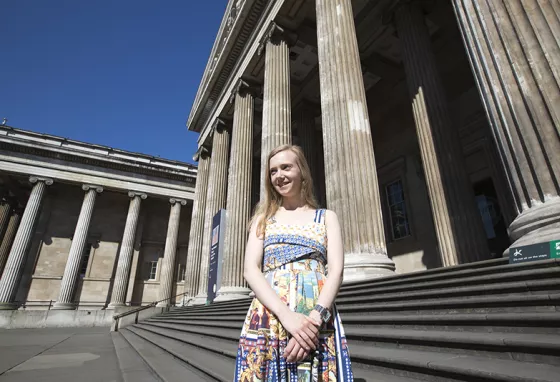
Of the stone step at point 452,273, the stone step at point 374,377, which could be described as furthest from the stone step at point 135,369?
the stone step at point 452,273

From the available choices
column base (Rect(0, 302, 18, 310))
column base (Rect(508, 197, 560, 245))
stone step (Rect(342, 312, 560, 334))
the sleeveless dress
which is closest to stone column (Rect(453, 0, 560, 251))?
column base (Rect(508, 197, 560, 245))

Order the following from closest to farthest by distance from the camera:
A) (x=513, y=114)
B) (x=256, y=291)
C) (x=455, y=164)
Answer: (x=256, y=291), (x=513, y=114), (x=455, y=164)

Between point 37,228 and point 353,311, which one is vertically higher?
point 37,228

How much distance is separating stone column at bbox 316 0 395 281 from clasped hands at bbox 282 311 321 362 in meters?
5.22

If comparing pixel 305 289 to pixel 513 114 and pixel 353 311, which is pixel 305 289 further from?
pixel 513 114

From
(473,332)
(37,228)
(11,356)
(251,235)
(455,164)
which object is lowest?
(11,356)

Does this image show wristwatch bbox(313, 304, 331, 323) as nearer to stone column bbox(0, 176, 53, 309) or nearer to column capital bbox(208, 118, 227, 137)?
column capital bbox(208, 118, 227, 137)

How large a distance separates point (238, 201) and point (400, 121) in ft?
28.6

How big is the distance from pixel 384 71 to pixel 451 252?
10372 millimetres

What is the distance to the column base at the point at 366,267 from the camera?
6.10 metres

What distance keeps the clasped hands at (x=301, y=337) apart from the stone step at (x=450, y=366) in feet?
5.76

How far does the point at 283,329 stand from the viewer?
127cm

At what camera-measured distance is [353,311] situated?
16.4ft

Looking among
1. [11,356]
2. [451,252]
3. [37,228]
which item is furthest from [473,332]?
[37,228]
